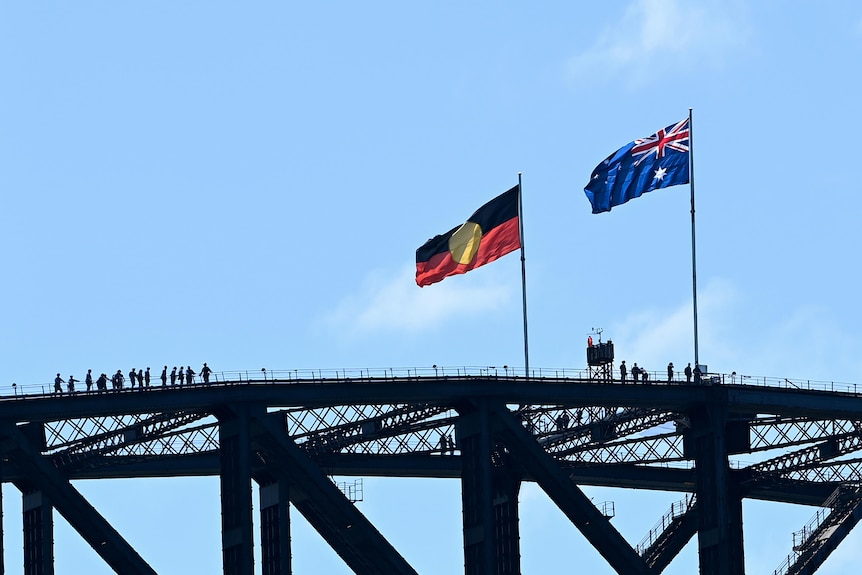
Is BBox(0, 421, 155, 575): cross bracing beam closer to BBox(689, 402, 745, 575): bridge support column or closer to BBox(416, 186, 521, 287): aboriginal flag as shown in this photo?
BBox(416, 186, 521, 287): aboriginal flag

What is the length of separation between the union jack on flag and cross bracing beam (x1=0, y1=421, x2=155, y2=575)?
107 feet

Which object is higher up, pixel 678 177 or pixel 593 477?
pixel 678 177

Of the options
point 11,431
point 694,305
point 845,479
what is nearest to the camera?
point 11,431

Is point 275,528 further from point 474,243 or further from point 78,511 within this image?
point 474,243

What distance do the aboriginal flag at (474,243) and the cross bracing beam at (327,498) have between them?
39.0ft

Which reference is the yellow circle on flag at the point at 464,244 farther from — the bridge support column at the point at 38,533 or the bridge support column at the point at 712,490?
the bridge support column at the point at 38,533

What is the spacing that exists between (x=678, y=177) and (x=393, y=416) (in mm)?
19137

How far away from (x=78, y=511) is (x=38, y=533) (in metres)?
3.56

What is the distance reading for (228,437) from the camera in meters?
137

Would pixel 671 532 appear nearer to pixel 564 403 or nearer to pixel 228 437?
pixel 564 403

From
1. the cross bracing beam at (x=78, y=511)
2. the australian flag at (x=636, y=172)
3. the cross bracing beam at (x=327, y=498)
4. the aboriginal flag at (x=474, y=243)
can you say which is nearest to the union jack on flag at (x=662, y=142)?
the australian flag at (x=636, y=172)

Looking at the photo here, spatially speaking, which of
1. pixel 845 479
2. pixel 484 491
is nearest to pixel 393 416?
pixel 484 491

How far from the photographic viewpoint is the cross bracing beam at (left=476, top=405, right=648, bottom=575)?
14112 centimetres

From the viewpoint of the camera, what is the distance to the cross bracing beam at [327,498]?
13775 centimetres
